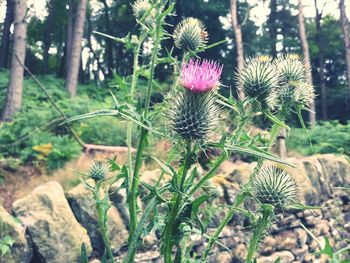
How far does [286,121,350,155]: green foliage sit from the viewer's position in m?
11.1

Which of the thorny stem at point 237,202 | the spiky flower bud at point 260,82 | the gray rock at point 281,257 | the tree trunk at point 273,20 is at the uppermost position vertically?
the tree trunk at point 273,20

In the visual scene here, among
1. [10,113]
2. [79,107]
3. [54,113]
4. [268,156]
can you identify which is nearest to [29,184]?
[54,113]

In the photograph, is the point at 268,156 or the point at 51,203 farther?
the point at 51,203

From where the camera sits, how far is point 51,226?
443 centimetres

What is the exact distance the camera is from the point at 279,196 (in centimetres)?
233

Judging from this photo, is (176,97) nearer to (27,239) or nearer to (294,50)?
(27,239)

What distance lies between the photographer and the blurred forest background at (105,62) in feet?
26.3

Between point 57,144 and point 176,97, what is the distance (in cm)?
546

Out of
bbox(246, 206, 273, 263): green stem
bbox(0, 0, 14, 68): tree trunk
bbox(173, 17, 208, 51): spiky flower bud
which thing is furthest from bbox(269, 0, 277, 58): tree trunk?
bbox(246, 206, 273, 263): green stem

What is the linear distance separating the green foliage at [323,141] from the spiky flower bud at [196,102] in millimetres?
8388

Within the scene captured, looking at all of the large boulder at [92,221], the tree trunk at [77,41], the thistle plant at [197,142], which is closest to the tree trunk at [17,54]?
the tree trunk at [77,41]

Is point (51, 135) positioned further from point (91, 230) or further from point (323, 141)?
point (323, 141)

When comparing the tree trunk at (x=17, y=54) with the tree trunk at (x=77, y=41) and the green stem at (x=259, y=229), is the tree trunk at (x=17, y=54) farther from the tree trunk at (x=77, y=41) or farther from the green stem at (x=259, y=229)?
the green stem at (x=259, y=229)

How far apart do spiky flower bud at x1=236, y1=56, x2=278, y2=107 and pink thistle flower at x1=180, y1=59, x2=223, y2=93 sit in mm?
397
